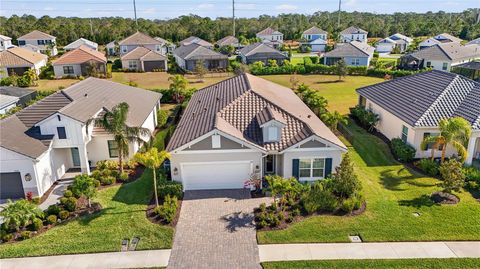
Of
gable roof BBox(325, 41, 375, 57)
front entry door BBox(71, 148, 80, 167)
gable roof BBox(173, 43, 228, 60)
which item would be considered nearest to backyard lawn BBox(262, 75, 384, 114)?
gable roof BBox(325, 41, 375, 57)

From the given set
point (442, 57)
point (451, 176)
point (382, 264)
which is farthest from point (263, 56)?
point (382, 264)

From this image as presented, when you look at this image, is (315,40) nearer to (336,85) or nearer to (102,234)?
(336,85)

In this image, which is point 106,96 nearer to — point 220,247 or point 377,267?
point 220,247

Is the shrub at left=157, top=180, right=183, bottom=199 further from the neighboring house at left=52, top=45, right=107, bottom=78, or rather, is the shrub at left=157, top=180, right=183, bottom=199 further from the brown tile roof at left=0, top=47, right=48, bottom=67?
the brown tile roof at left=0, top=47, right=48, bottom=67

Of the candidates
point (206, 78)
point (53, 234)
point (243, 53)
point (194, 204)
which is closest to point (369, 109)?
point (194, 204)

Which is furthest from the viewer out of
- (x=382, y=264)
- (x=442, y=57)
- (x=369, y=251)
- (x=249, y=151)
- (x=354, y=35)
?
(x=354, y=35)

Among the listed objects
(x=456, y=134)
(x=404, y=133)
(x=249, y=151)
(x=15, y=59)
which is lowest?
(x=404, y=133)

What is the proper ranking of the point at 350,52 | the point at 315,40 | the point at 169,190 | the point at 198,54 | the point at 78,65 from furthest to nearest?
the point at 315,40, the point at 350,52, the point at 198,54, the point at 78,65, the point at 169,190
